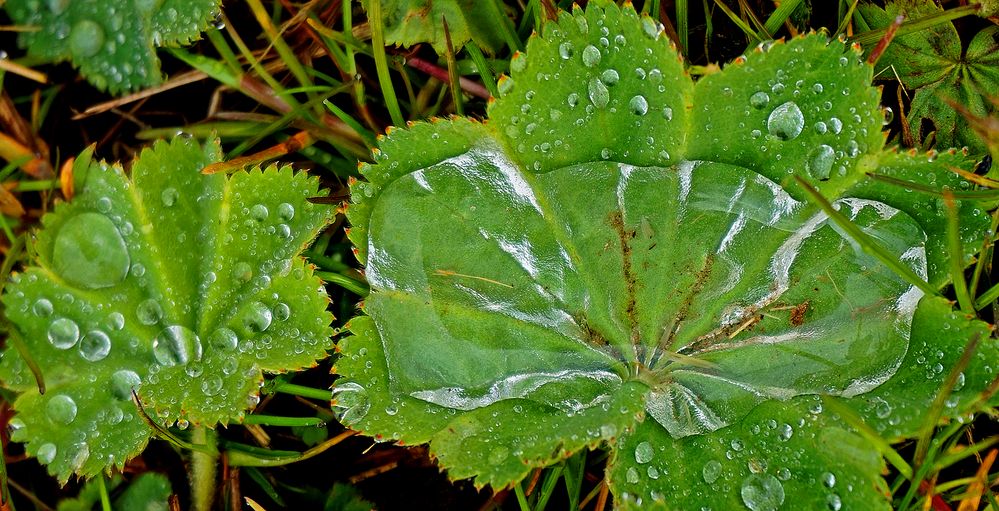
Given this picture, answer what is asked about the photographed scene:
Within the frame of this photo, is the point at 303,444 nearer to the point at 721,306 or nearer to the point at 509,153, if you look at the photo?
the point at 509,153

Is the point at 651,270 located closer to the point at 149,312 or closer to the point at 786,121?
the point at 786,121

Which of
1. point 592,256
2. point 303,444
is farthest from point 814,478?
point 303,444

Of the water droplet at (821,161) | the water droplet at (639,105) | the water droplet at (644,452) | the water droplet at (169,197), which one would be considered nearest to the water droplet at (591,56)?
the water droplet at (639,105)

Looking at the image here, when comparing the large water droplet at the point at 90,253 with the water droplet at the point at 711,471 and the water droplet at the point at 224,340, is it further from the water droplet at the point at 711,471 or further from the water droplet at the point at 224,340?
the water droplet at the point at 711,471

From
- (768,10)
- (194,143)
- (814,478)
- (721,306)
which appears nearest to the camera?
(814,478)

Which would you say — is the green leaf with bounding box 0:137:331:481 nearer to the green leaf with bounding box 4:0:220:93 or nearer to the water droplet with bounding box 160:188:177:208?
the water droplet with bounding box 160:188:177:208

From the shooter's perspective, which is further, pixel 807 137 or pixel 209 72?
pixel 209 72

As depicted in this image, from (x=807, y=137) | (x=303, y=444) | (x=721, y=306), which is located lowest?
(x=303, y=444)

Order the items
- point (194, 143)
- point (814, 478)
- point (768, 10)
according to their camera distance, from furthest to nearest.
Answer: point (768, 10)
point (194, 143)
point (814, 478)
